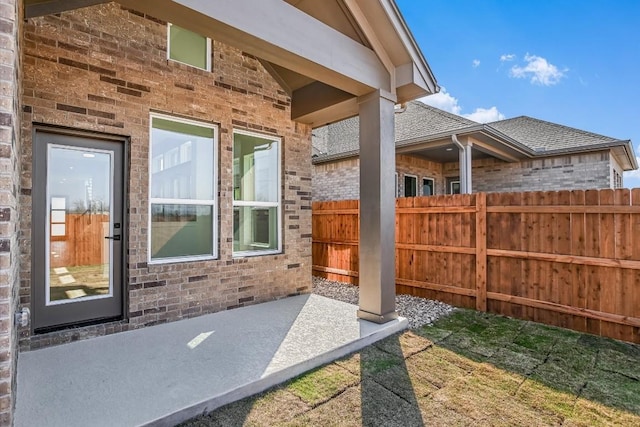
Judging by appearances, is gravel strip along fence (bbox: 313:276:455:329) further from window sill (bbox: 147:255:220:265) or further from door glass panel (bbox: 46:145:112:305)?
door glass panel (bbox: 46:145:112:305)

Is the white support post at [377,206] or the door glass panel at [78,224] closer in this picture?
the door glass panel at [78,224]

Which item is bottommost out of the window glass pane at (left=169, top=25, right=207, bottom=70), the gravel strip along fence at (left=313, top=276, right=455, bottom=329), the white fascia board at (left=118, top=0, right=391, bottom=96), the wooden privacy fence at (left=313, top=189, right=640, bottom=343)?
the gravel strip along fence at (left=313, top=276, right=455, bottom=329)

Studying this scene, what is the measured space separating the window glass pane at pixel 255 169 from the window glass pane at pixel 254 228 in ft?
0.66

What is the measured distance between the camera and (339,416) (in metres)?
2.64

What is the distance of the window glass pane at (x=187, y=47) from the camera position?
15.5ft

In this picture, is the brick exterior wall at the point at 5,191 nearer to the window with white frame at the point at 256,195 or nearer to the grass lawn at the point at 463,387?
the grass lawn at the point at 463,387

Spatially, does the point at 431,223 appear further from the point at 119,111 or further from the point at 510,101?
the point at 510,101

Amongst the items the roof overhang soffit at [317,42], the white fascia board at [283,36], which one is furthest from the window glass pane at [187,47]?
the white fascia board at [283,36]

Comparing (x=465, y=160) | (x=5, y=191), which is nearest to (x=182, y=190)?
(x=5, y=191)

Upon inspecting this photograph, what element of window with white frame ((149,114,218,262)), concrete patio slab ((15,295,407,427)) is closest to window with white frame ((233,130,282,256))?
window with white frame ((149,114,218,262))

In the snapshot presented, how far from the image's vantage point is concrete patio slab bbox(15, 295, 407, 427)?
2564 mm

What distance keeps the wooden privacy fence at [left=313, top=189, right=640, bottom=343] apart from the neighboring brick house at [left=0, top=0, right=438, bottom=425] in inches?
72.4

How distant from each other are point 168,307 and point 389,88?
412cm

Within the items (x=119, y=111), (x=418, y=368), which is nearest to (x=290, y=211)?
(x=119, y=111)
